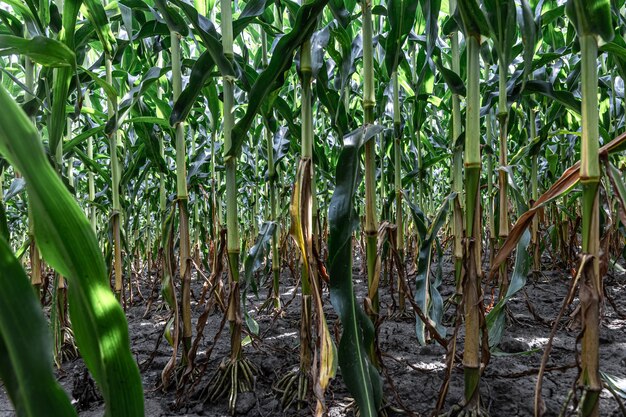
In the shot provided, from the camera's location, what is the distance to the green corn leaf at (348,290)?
106 centimetres

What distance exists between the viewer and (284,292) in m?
3.88

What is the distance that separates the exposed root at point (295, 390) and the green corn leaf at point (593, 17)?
124cm

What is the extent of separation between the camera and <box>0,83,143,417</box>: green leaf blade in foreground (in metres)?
0.40

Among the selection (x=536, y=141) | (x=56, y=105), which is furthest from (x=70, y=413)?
(x=536, y=141)

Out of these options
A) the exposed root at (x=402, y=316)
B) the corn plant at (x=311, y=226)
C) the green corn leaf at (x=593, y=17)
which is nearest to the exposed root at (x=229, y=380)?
the corn plant at (x=311, y=226)

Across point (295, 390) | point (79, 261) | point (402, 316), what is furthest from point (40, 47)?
point (402, 316)

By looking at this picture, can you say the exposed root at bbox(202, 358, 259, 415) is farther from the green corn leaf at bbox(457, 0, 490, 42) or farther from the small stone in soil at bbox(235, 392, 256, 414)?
the green corn leaf at bbox(457, 0, 490, 42)

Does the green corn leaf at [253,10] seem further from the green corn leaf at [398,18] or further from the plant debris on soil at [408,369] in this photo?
the plant debris on soil at [408,369]

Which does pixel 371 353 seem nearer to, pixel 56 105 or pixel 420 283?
pixel 420 283

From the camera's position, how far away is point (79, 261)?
448 millimetres

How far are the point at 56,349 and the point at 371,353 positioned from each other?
5.02 feet

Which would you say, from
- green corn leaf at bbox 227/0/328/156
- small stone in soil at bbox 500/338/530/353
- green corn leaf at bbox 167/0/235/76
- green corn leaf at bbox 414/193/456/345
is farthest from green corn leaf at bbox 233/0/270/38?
small stone in soil at bbox 500/338/530/353

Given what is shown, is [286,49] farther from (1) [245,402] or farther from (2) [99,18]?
(1) [245,402]

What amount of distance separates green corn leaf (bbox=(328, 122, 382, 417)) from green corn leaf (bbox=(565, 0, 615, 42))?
21.2 inches
